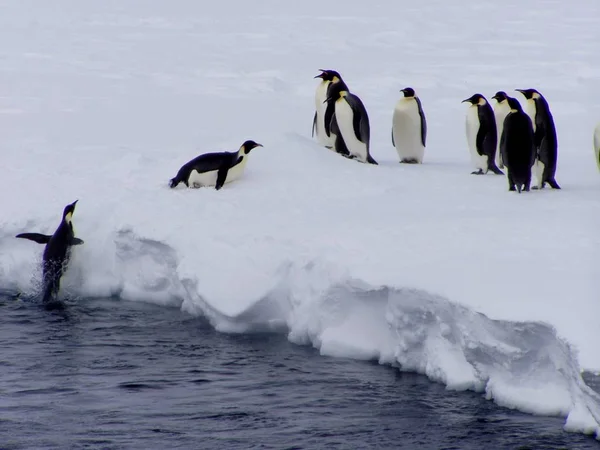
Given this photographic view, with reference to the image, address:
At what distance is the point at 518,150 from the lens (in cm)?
810

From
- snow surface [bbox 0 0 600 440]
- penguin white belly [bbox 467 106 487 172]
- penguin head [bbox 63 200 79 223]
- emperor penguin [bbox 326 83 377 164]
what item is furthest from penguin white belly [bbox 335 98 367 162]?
penguin head [bbox 63 200 79 223]

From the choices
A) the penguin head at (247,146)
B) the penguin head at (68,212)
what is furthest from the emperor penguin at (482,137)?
the penguin head at (68,212)

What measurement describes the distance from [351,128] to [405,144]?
2.12 feet

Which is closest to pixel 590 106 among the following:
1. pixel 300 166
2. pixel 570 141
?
pixel 570 141

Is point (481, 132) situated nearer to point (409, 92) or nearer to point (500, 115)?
point (500, 115)

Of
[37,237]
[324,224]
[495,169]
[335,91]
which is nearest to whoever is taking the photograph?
[324,224]

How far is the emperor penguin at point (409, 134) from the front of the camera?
32.1 feet

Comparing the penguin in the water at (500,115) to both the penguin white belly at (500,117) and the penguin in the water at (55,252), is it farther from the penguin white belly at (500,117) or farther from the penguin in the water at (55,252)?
the penguin in the water at (55,252)

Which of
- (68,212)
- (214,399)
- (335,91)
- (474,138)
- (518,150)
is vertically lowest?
(214,399)

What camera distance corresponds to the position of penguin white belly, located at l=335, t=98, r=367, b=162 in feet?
31.0

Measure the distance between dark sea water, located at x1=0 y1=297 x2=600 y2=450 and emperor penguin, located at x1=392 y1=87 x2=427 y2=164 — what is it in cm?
381

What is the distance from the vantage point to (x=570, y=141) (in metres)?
11.5

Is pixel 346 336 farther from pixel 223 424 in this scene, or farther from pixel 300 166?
pixel 300 166

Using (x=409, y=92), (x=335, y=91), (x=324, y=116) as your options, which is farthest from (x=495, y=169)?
(x=335, y=91)
